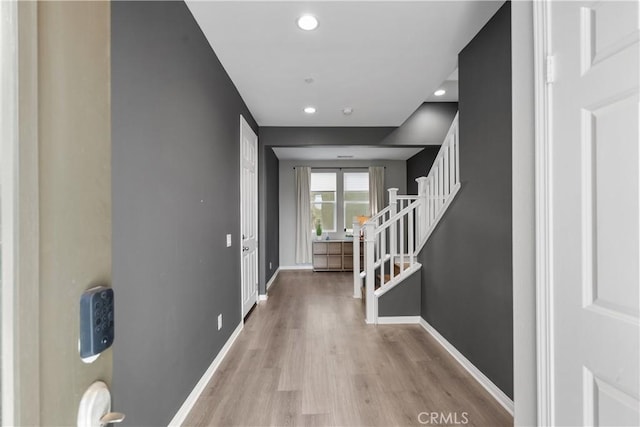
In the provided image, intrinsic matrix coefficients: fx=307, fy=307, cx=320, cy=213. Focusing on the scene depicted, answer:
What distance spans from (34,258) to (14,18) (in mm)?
291

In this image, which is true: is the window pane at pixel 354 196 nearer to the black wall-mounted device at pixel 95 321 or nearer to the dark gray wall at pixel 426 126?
the dark gray wall at pixel 426 126

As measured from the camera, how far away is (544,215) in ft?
3.55

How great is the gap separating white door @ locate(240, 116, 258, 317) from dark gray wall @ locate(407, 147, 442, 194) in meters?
3.12

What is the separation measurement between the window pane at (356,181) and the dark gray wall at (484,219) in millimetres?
4628

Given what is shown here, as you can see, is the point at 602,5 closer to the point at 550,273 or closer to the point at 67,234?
the point at 550,273

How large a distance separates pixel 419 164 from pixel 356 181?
1.55 m

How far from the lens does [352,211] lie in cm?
743

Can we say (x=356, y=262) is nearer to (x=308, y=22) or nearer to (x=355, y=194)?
(x=355, y=194)

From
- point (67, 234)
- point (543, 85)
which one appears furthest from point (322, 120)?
point (67, 234)

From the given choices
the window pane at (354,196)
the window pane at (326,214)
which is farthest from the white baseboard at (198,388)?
the window pane at (354,196)

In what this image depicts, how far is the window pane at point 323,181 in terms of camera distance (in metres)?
7.38

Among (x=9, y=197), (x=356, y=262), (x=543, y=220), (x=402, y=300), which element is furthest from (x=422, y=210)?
(x=9, y=197)

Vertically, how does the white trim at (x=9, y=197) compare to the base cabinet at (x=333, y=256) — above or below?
above

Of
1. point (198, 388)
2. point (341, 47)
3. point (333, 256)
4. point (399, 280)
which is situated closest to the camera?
point (198, 388)
